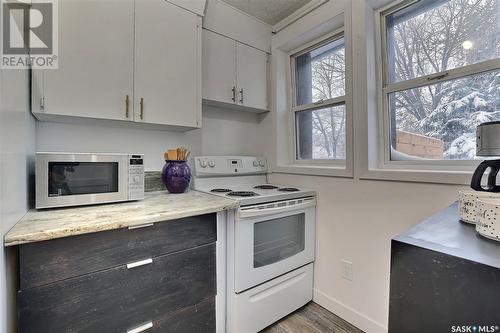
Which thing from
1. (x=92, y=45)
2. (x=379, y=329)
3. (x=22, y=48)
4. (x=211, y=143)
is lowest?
(x=379, y=329)

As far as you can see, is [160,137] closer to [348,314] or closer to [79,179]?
[79,179]

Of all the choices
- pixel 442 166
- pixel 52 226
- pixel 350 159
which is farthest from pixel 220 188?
pixel 442 166

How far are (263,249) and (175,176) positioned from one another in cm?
81

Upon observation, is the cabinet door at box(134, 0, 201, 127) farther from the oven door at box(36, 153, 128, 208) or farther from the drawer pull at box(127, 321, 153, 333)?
the drawer pull at box(127, 321, 153, 333)

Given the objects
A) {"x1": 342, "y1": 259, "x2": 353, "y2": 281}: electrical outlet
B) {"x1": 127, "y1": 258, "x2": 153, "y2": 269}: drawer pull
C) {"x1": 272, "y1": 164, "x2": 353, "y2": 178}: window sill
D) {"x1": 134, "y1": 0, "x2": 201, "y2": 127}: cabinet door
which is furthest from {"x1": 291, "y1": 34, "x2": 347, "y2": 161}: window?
{"x1": 127, "y1": 258, "x2": 153, "y2": 269}: drawer pull

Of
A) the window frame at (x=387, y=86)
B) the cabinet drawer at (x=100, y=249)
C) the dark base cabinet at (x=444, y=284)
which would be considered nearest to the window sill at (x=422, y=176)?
the window frame at (x=387, y=86)

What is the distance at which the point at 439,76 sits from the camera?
135cm

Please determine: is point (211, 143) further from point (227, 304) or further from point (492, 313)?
point (492, 313)

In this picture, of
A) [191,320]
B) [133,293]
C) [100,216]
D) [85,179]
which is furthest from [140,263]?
[85,179]

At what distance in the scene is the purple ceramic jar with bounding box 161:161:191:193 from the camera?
166 centimetres

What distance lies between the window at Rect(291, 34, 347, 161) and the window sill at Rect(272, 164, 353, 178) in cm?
18

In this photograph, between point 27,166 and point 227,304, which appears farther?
point 227,304

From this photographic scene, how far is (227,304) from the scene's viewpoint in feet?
4.70

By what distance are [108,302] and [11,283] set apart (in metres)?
0.34
